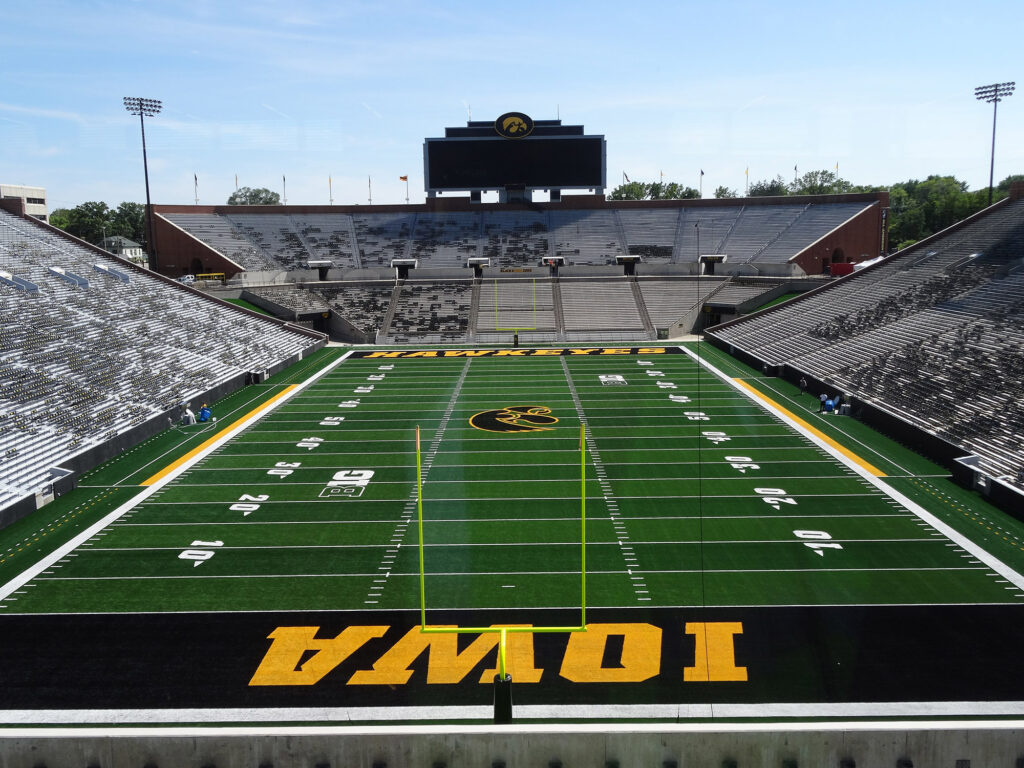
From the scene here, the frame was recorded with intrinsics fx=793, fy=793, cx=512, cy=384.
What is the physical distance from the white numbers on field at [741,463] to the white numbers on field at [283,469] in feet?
27.8

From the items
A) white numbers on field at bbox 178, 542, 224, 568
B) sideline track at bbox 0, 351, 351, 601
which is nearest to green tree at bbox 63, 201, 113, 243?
sideline track at bbox 0, 351, 351, 601

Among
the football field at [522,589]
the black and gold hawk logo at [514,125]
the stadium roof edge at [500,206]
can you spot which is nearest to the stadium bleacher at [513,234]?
the stadium roof edge at [500,206]

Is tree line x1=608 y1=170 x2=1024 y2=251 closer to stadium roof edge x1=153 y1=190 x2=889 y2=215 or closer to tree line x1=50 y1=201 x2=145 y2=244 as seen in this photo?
stadium roof edge x1=153 y1=190 x2=889 y2=215

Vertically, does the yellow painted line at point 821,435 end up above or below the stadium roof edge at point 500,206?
below

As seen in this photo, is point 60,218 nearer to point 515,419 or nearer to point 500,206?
point 500,206

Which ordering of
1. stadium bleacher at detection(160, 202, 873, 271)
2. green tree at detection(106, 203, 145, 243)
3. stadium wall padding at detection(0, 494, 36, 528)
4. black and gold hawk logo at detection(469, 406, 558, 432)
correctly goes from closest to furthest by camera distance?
stadium wall padding at detection(0, 494, 36, 528)
black and gold hawk logo at detection(469, 406, 558, 432)
stadium bleacher at detection(160, 202, 873, 271)
green tree at detection(106, 203, 145, 243)

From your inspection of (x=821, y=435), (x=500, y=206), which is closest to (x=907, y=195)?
(x=500, y=206)

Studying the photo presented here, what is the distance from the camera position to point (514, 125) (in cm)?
4375

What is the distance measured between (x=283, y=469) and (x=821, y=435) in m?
11.3

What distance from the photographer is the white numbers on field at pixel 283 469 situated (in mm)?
15117

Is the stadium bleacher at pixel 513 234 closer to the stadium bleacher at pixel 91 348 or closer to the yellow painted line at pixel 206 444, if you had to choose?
the stadium bleacher at pixel 91 348

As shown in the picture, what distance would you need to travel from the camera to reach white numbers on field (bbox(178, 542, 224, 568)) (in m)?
11.2

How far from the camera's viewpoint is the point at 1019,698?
→ 7.50 metres

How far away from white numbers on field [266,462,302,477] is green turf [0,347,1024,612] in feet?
0.31
